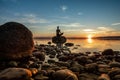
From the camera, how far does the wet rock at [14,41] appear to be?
1173 centimetres

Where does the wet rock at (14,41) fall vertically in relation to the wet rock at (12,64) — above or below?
above

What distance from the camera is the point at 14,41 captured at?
12.0m

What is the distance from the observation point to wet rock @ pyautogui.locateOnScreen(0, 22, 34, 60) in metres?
11.7

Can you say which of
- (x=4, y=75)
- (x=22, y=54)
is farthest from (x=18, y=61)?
(x=4, y=75)

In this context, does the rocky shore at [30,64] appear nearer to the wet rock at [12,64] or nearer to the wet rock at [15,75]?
the wet rock at [12,64]

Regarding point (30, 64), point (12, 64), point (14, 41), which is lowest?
point (30, 64)

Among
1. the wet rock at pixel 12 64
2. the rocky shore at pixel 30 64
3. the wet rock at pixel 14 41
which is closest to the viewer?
the rocky shore at pixel 30 64

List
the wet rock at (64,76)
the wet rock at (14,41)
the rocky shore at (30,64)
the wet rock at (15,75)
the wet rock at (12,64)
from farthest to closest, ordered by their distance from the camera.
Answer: the wet rock at (14,41)
the wet rock at (12,64)
the rocky shore at (30,64)
the wet rock at (64,76)
the wet rock at (15,75)

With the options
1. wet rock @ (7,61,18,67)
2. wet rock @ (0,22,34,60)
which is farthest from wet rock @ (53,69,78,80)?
wet rock @ (0,22,34,60)

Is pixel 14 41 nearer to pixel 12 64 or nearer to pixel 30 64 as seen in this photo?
pixel 12 64

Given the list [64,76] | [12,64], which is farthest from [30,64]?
[64,76]

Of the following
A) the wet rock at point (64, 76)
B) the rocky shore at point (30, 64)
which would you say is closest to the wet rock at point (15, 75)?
the rocky shore at point (30, 64)

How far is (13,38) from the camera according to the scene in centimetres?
1205

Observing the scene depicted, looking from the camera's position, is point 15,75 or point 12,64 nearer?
point 15,75
